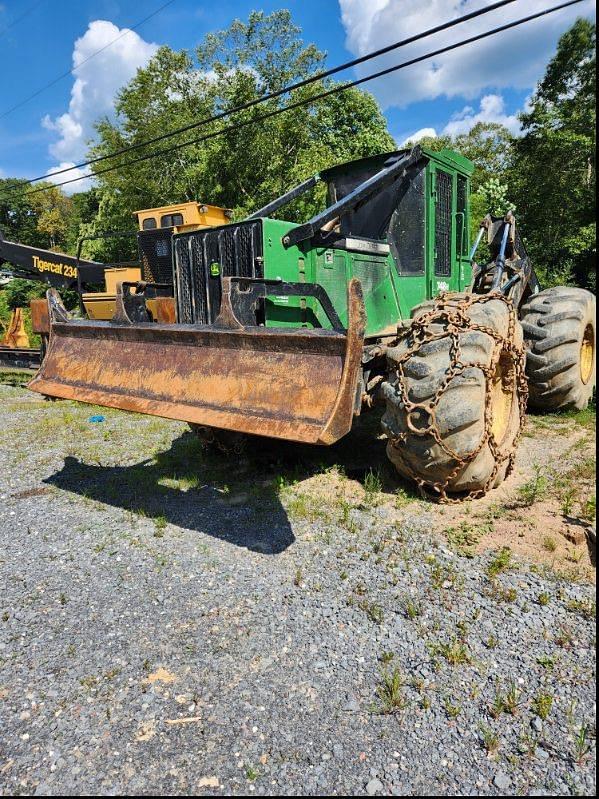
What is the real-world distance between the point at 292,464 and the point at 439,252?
265 cm

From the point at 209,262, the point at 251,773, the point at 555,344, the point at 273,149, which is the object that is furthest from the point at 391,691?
the point at 273,149

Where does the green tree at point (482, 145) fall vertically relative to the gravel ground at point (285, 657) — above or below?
above

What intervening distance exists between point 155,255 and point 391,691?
38.5ft

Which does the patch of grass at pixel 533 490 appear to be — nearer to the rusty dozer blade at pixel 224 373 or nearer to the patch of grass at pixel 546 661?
the patch of grass at pixel 546 661

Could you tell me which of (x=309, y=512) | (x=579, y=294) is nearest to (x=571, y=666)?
(x=309, y=512)

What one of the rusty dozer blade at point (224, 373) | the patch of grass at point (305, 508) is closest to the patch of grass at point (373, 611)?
the rusty dozer blade at point (224, 373)

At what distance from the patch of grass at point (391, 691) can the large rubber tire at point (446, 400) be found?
65.3 inches

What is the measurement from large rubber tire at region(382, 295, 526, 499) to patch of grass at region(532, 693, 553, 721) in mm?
1710

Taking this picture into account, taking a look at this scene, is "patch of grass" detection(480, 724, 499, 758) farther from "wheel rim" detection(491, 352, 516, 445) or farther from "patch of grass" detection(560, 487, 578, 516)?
"wheel rim" detection(491, 352, 516, 445)

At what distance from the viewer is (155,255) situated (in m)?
12.7

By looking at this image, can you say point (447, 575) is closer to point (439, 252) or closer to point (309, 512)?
point (309, 512)

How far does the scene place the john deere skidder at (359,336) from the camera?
349cm

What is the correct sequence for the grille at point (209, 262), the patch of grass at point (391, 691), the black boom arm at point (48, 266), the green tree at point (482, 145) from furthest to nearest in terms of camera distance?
the green tree at point (482, 145)
the black boom arm at point (48, 266)
the grille at point (209, 262)
the patch of grass at point (391, 691)

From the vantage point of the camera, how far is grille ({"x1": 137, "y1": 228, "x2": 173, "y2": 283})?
12.5 m
